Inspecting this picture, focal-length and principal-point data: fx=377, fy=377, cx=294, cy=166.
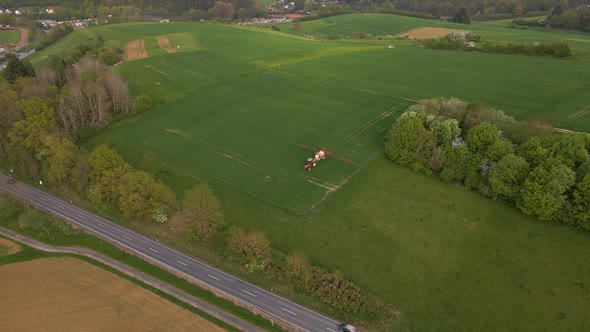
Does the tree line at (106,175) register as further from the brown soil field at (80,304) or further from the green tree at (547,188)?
the green tree at (547,188)

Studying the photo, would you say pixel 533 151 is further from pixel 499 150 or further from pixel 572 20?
pixel 572 20

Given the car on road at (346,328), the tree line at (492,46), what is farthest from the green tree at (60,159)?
the tree line at (492,46)

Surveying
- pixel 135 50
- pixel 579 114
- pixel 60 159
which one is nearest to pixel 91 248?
pixel 60 159

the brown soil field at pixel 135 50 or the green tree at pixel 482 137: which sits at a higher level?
the brown soil field at pixel 135 50

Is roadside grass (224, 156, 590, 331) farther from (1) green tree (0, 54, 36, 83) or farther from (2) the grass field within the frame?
(1) green tree (0, 54, 36, 83)

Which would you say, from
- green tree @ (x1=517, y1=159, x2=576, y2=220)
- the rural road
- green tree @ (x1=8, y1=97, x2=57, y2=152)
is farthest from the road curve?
green tree @ (x1=517, y1=159, x2=576, y2=220)

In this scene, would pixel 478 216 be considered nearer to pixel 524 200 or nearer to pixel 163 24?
pixel 524 200
